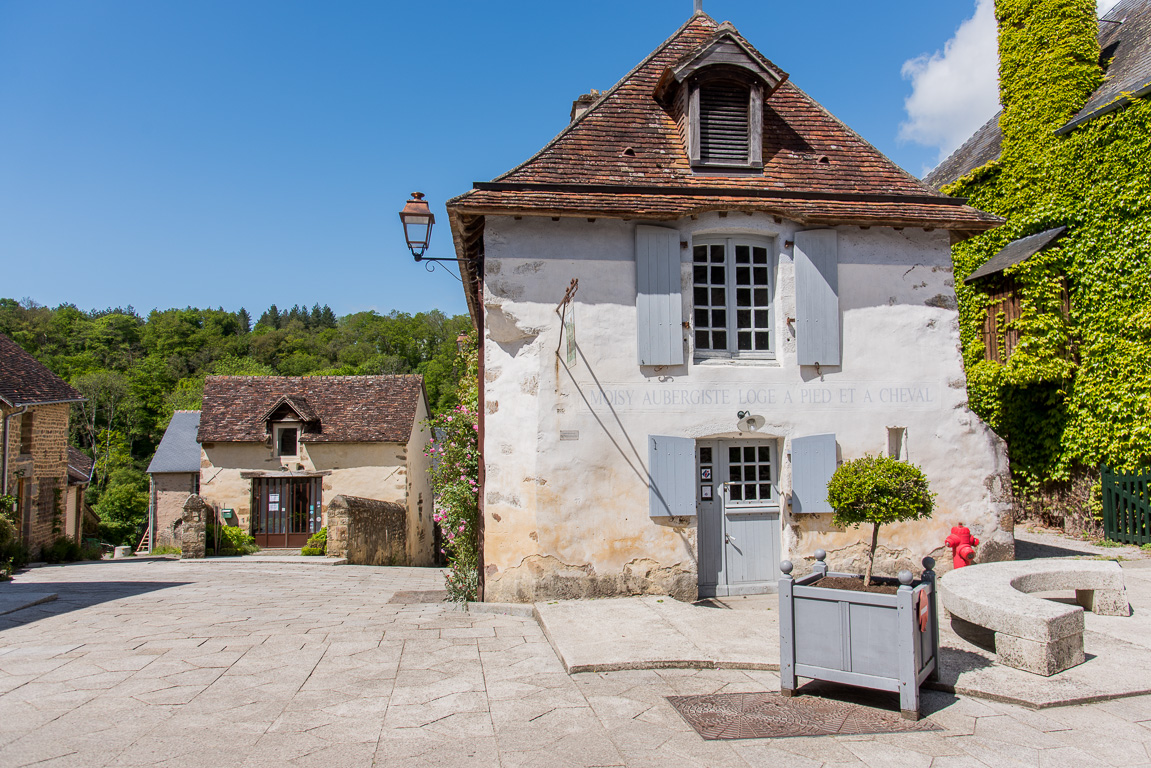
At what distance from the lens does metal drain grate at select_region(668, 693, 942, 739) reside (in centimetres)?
472

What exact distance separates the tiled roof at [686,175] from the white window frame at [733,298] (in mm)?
433

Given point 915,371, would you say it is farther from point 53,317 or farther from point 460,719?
point 53,317

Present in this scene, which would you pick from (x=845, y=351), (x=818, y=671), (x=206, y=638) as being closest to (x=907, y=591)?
(x=818, y=671)

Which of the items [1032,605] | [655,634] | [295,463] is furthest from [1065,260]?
[295,463]

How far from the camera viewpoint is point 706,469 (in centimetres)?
895

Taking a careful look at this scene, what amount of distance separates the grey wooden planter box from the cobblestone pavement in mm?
336

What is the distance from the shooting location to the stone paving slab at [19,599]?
28.9 ft

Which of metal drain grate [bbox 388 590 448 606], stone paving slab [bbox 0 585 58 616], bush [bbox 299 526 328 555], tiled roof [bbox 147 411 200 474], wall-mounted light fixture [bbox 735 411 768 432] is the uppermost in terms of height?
wall-mounted light fixture [bbox 735 411 768 432]

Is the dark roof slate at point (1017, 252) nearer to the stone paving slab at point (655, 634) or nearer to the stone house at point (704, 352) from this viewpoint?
the stone house at point (704, 352)

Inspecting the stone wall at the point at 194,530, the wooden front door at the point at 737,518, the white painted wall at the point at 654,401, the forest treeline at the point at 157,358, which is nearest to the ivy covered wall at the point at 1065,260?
the white painted wall at the point at 654,401

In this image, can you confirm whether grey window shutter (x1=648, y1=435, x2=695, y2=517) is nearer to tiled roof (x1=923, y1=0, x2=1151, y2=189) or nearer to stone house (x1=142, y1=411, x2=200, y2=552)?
tiled roof (x1=923, y1=0, x2=1151, y2=189)

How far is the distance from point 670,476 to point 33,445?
1736 centimetres

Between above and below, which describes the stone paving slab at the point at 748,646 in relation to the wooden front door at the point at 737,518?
below

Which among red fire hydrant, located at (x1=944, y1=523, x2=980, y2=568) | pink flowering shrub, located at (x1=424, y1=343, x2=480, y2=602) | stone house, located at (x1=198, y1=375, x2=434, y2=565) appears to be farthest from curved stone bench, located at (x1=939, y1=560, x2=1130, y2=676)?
stone house, located at (x1=198, y1=375, x2=434, y2=565)
